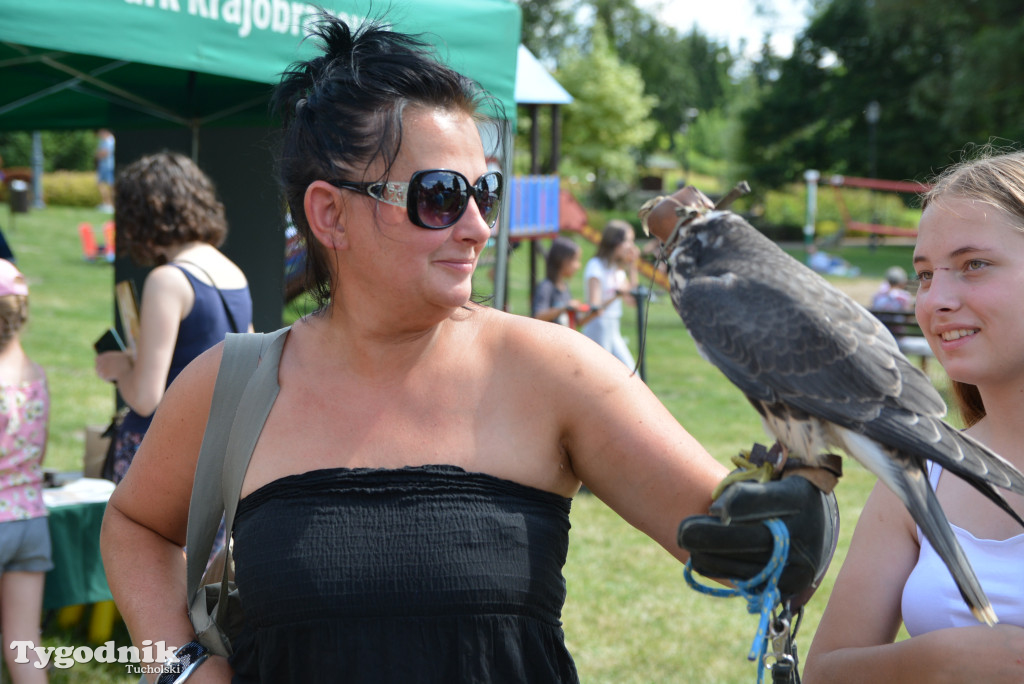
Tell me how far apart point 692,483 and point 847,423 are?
1.06ft

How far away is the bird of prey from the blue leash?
0.48ft

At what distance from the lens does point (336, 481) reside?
1640mm

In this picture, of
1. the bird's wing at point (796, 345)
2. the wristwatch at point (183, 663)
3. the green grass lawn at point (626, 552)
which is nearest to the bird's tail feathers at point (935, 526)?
the bird's wing at point (796, 345)

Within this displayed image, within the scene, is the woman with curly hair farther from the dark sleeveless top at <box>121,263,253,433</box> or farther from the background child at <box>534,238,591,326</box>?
the background child at <box>534,238,591,326</box>

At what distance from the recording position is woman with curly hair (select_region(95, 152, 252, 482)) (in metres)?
3.62

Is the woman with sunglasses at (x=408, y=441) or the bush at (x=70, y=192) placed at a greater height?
the bush at (x=70, y=192)

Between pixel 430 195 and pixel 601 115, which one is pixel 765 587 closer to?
pixel 430 195

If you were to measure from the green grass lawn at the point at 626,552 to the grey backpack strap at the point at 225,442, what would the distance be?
1.96m

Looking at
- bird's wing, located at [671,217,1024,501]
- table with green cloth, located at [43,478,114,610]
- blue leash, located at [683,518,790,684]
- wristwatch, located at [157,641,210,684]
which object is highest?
bird's wing, located at [671,217,1024,501]

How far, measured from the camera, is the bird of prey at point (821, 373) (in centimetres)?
135

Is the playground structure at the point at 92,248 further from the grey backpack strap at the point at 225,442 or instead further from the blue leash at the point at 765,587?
the blue leash at the point at 765,587

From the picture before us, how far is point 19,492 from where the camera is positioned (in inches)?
142

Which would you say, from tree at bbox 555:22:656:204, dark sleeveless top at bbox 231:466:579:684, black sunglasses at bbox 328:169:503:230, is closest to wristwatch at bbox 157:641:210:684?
dark sleeveless top at bbox 231:466:579:684

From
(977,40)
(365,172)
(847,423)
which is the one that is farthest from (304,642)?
(977,40)
